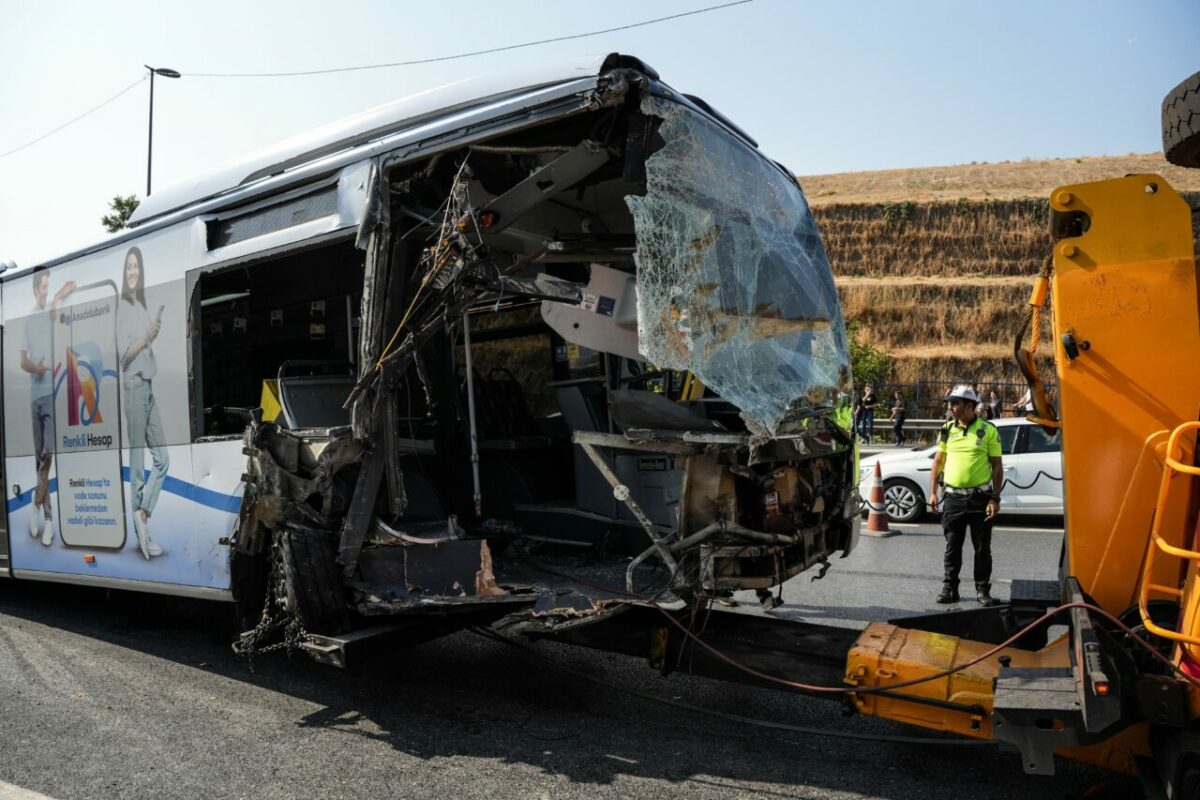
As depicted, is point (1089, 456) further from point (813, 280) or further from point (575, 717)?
point (575, 717)

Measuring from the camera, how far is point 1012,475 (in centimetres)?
1124

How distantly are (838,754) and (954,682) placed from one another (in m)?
0.88

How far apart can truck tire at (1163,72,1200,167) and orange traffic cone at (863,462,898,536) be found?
785 centimetres

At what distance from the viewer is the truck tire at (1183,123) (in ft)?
10.8

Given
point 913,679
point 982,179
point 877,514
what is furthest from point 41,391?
point 982,179

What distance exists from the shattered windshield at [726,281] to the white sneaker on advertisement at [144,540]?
3.96 metres

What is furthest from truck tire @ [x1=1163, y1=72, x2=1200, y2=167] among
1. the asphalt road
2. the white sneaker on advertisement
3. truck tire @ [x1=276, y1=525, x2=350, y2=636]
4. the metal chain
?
the white sneaker on advertisement

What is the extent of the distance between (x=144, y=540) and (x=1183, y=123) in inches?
251

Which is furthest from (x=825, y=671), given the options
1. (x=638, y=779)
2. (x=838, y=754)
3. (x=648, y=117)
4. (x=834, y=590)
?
(x=834, y=590)

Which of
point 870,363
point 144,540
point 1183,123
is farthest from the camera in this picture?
point 870,363

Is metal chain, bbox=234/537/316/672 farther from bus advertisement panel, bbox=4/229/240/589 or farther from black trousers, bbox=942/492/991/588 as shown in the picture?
black trousers, bbox=942/492/991/588

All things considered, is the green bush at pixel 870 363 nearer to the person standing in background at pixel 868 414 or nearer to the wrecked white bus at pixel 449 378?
the person standing in background at pixel 868 414

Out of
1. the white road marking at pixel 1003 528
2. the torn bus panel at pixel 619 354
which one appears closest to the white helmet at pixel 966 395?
the torn bus panel at pixel 619 354

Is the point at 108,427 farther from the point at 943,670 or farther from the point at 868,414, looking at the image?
the point at 868,414
